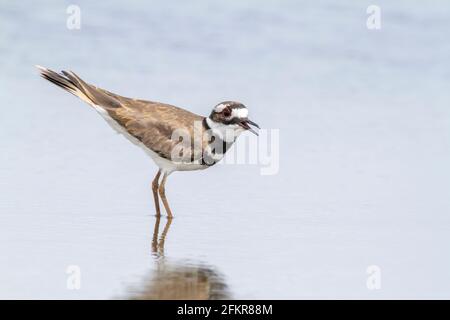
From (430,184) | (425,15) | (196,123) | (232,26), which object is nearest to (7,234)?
(196,123)

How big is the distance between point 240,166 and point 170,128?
1468mm

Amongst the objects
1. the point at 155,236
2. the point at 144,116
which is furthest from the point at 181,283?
the point at 144,116

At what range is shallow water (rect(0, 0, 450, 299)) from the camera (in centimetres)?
1089

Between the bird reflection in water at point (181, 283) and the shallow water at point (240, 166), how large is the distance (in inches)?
1.0

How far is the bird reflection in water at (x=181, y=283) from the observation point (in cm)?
1018

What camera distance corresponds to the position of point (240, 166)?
582 inches

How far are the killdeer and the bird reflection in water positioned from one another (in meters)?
2.42

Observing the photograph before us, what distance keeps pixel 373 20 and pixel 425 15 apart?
98 centimetres

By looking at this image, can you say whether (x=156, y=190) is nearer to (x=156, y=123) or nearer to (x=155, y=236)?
(x=156, y=123)

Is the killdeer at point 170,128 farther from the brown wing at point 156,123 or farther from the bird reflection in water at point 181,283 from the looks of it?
the bird reflection in water at point 181,283

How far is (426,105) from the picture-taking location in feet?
55.7

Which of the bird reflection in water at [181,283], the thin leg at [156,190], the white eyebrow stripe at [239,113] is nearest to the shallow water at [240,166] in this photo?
the bird reflection in water at [181,283]

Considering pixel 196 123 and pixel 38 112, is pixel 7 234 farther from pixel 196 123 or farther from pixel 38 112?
pixel 38 112

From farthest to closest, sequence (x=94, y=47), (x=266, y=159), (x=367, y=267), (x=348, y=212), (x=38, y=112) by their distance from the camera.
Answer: (x=94, y=47) → (x=38, y=112) → (x=266, y=159) → (x=348, y=212) → (x=367, y=267)
